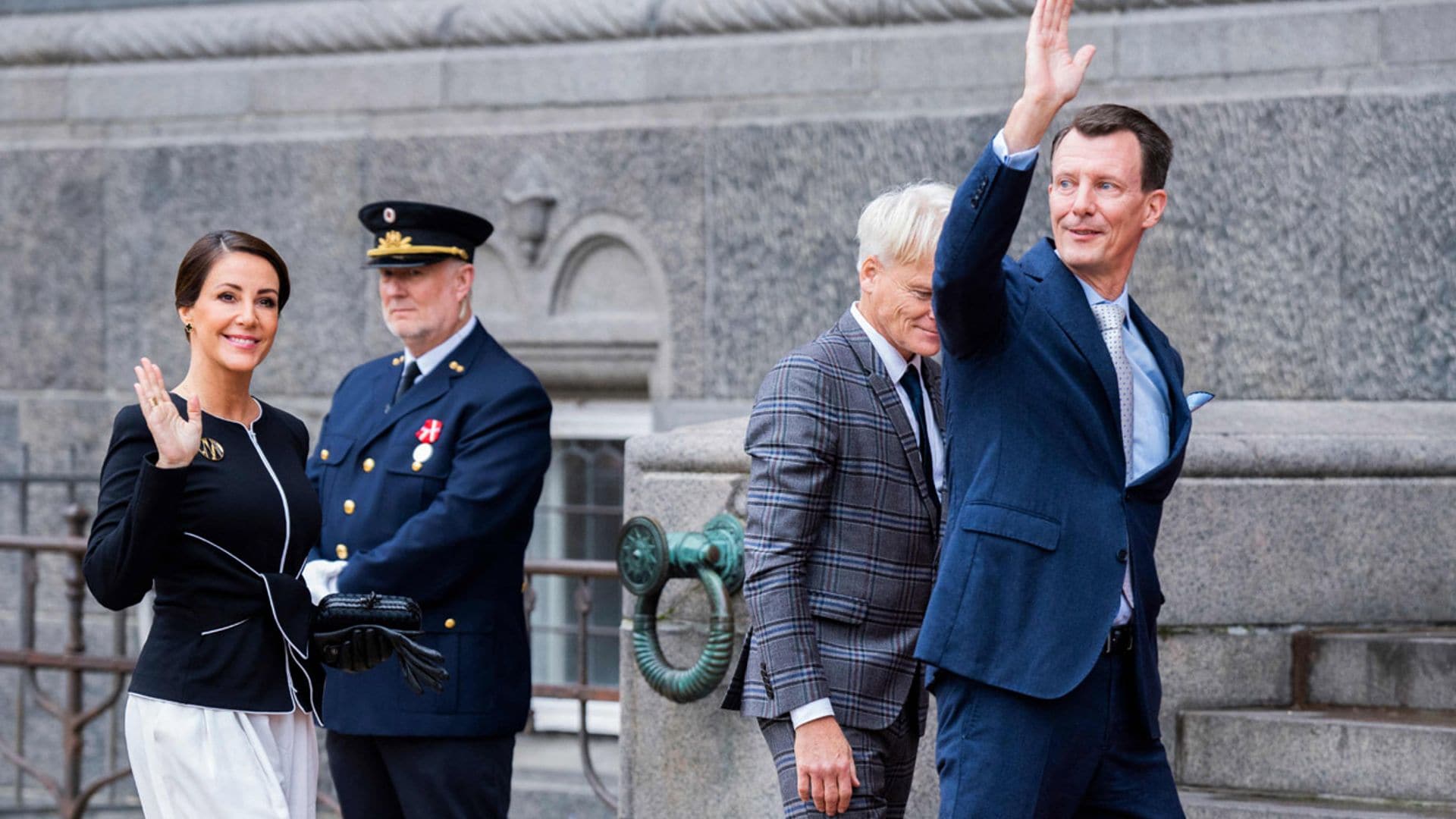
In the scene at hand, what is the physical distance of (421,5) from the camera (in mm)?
7426

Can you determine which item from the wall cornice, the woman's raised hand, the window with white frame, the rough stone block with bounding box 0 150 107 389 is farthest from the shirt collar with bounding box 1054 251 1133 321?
the rough stone block with bounding box 0 150 107 389

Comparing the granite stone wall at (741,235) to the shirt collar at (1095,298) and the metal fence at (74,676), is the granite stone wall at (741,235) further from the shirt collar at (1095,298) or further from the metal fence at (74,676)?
the shirt collar at (1095,298)

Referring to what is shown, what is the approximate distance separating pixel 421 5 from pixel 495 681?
3544mm

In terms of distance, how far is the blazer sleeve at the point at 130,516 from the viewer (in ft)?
11.8

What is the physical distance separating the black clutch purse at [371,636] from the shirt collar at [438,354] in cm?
90

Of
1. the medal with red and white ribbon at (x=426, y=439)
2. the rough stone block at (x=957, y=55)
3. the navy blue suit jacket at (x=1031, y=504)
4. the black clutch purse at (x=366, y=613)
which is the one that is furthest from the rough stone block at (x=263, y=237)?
the navy blue suit jacket at (x=1031, y=504)

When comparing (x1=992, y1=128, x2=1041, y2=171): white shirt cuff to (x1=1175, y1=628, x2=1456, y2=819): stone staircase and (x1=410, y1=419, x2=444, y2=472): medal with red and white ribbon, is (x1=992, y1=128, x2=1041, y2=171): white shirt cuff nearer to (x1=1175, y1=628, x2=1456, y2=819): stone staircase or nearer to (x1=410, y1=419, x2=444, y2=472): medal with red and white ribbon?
(x1=410, y1=419, x2=444, y2=472): medal with red and white ribbon

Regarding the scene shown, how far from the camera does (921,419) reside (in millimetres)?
3867

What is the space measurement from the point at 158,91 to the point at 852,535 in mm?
5016

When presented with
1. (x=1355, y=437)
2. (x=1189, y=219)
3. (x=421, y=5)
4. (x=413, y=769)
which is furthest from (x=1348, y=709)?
(x=421, y=5)

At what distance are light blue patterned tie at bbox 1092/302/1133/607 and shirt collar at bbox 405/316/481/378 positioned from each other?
1.95 metres

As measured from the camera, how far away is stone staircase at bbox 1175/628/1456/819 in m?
4.65

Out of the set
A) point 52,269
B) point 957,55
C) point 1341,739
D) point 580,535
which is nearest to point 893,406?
point 1341,739

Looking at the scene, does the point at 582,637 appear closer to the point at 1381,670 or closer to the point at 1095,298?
the point at 1381,670
